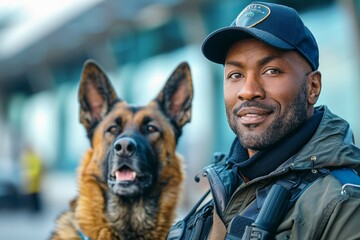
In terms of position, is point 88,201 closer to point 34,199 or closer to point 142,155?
point 142,155

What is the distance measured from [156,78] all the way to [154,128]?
51.6 ft

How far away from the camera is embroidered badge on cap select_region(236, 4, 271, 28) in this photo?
7.04 ft

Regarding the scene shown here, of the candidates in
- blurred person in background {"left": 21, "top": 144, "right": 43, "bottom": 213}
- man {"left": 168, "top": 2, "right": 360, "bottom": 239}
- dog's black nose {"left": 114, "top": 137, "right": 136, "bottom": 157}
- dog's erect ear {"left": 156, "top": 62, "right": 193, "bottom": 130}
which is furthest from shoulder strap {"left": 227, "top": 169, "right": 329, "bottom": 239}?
blurred person in background {"left": 21, "top": 144, "right": 43, "bottom": 213}

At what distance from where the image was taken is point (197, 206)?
2557 millimetres

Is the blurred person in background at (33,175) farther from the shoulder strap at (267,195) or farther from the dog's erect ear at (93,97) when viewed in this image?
the shoulder strap at (267,195)

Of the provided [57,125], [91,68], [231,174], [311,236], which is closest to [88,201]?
[91,68]

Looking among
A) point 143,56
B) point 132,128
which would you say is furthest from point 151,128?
point 143,56

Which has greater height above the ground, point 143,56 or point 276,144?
point 143,56

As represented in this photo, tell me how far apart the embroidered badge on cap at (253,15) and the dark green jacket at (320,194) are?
0.39 metres

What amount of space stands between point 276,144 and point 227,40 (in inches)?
16.3

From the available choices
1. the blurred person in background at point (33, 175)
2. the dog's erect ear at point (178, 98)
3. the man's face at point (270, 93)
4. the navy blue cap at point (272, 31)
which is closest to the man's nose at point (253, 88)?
the man's face at point (270, 93)

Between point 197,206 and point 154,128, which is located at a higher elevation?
point 154,128

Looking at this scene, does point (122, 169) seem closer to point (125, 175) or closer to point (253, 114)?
point (125, 175)

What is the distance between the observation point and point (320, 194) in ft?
6.16
